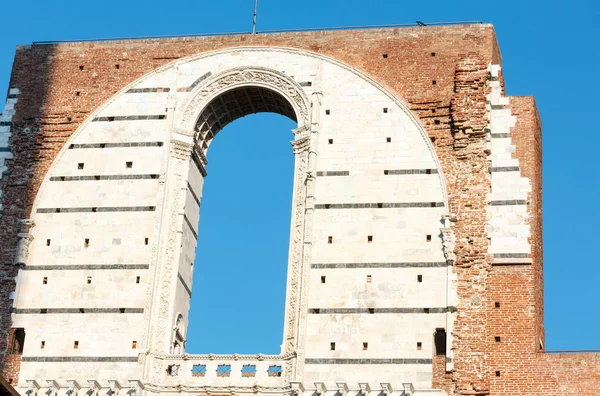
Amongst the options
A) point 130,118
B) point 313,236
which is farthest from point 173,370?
point 130,118

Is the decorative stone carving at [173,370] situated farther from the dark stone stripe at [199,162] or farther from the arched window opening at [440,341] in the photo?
the arched window opening at [440,341]

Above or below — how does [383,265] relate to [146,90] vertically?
below

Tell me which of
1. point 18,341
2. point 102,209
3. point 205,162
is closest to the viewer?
point 18,341

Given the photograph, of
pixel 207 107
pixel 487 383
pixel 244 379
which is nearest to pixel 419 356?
pixel 487 383

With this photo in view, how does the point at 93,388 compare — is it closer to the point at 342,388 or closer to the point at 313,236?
the point at 342,388

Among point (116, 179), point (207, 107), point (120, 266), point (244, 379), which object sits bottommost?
point (244, 379)

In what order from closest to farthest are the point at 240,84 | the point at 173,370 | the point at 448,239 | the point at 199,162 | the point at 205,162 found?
the point at 173,370
the point at 448,239
the point at 240,84
the point at 199,162
the point at 205,162

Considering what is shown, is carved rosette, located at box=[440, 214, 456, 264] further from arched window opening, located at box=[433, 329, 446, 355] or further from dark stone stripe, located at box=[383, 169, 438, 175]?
arched window opening, located at box=[433, 329, 446, 355]

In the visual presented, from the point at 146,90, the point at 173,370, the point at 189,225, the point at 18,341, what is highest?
the point at 146,90

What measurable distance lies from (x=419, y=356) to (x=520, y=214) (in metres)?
3.20

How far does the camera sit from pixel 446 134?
24.2m

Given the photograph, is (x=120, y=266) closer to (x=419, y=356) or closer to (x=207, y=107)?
(x=207, y=107)

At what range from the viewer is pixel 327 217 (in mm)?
23812

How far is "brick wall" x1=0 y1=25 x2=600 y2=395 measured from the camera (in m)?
22.1
